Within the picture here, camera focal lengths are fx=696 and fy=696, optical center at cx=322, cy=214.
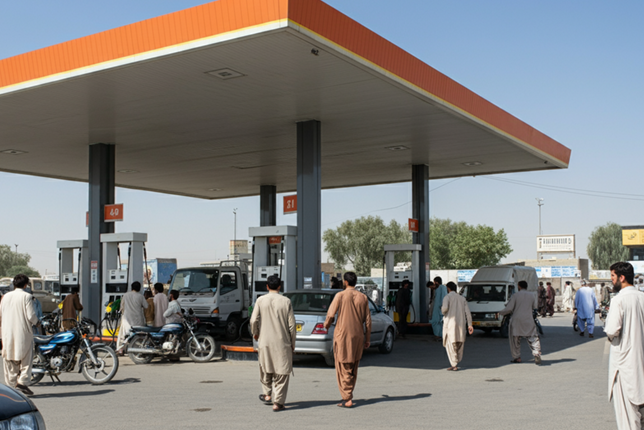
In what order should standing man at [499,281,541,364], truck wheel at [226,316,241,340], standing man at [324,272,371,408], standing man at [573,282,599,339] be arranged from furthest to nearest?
standing man at [573,282,599,339], truck wheel at [226,316,241,340], standing man at [499,281,541,364], standing man at [324,272,371,408]

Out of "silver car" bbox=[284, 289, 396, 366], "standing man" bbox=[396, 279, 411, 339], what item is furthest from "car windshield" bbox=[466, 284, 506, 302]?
"silver car" bbox=[284, 289, 396, 366]

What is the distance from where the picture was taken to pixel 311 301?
14.2 metres

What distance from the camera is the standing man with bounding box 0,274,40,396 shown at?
9.95 metres

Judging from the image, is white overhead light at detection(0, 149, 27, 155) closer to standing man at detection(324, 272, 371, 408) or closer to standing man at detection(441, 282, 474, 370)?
standing man at detection(441, 282, 474, 370)

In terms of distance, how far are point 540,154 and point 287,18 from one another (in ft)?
41.0

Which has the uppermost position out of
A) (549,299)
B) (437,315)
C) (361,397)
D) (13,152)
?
(13,152)

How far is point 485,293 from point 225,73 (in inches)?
522

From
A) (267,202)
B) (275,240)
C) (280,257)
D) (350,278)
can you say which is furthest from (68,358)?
(267,202)

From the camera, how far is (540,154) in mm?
20672

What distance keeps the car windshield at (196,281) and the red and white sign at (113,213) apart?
2410 millimetres

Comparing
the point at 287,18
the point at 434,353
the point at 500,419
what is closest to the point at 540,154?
the point at 434,353

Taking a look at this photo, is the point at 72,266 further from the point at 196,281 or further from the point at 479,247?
the point at 479,247

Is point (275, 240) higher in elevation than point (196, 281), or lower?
higher

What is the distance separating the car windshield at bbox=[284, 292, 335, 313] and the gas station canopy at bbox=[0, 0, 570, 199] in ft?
Result: 13.7
